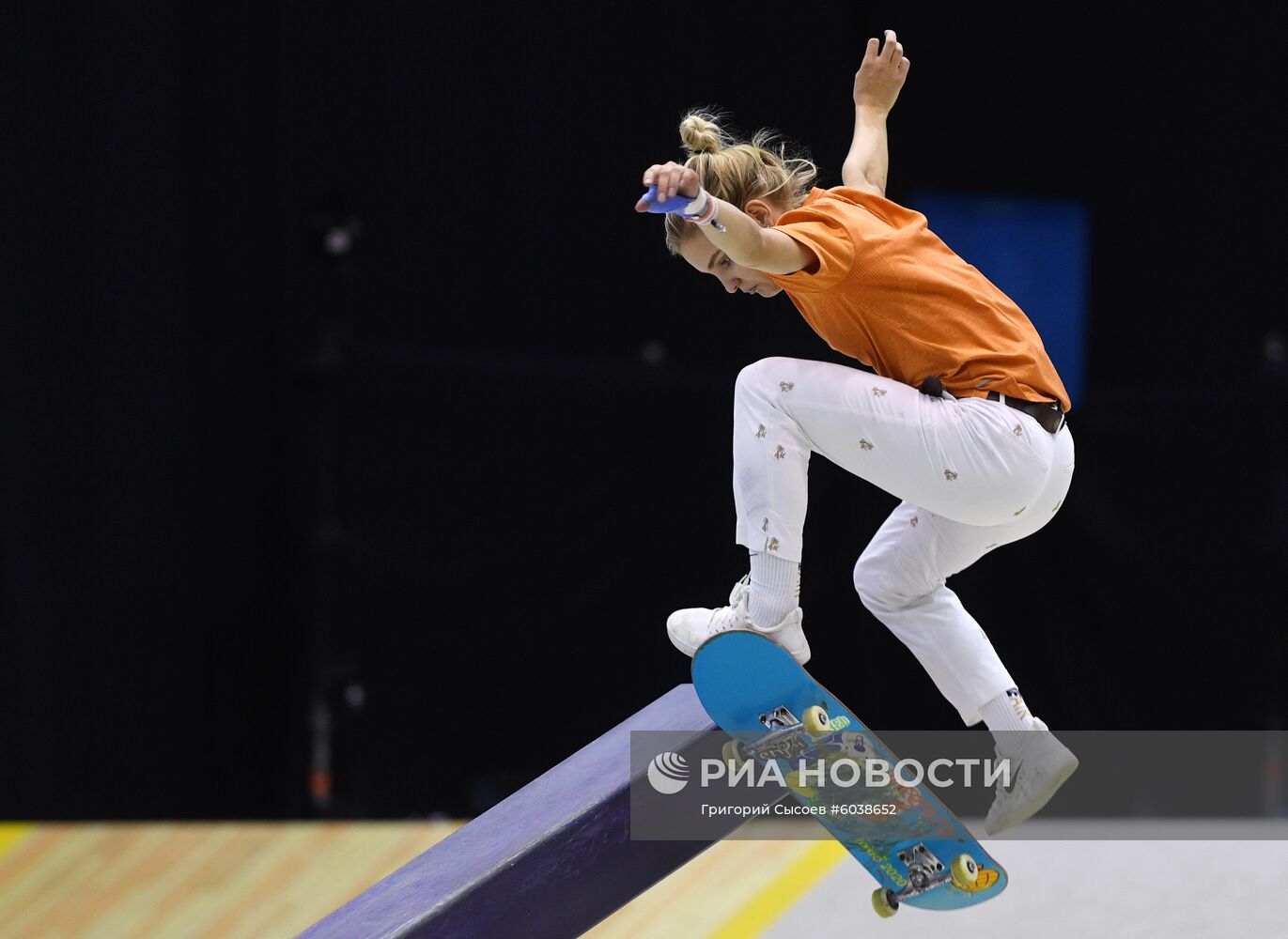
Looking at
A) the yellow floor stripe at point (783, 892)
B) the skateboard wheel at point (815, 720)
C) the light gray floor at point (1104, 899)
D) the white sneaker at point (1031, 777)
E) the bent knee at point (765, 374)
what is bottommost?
the yellow floor stripe at point (783, 892)

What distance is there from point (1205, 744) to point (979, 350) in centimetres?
232

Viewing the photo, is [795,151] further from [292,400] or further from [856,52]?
[292,400]

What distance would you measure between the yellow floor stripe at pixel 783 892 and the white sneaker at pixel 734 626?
3.66 feet

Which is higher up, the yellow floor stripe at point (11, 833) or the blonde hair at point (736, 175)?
the blonde hair at point (736, 175)

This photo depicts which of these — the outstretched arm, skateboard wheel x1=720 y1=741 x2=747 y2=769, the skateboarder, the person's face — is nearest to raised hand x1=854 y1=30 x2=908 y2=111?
the outstretched arm

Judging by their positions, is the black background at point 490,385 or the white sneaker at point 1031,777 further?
the black background at point 490,385

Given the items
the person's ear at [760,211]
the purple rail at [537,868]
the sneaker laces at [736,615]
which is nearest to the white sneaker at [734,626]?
the sneaker laces at [736,615]

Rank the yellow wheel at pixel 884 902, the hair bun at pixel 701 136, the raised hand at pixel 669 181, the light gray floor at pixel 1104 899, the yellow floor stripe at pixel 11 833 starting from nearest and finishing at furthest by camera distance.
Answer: the raised hand at pixel 669 181
the hair bun at pixel 701 136
the yellow wheel at pixel 884 902
the light gray floor at pixel 1104 899
the yellow floor stripe at pixel 11 833

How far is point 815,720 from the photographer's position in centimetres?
190

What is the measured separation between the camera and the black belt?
1868mm

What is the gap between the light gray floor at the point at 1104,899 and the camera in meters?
2.75

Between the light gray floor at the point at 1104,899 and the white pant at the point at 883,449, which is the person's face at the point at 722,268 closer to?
the white pant at the point at 883,449

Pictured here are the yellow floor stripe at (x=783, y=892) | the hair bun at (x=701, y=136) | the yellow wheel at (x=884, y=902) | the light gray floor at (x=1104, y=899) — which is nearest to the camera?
the hair bun at (x=701, y=136)

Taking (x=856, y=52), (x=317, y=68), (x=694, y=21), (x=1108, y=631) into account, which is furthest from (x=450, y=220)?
(x=1108, y=631)
